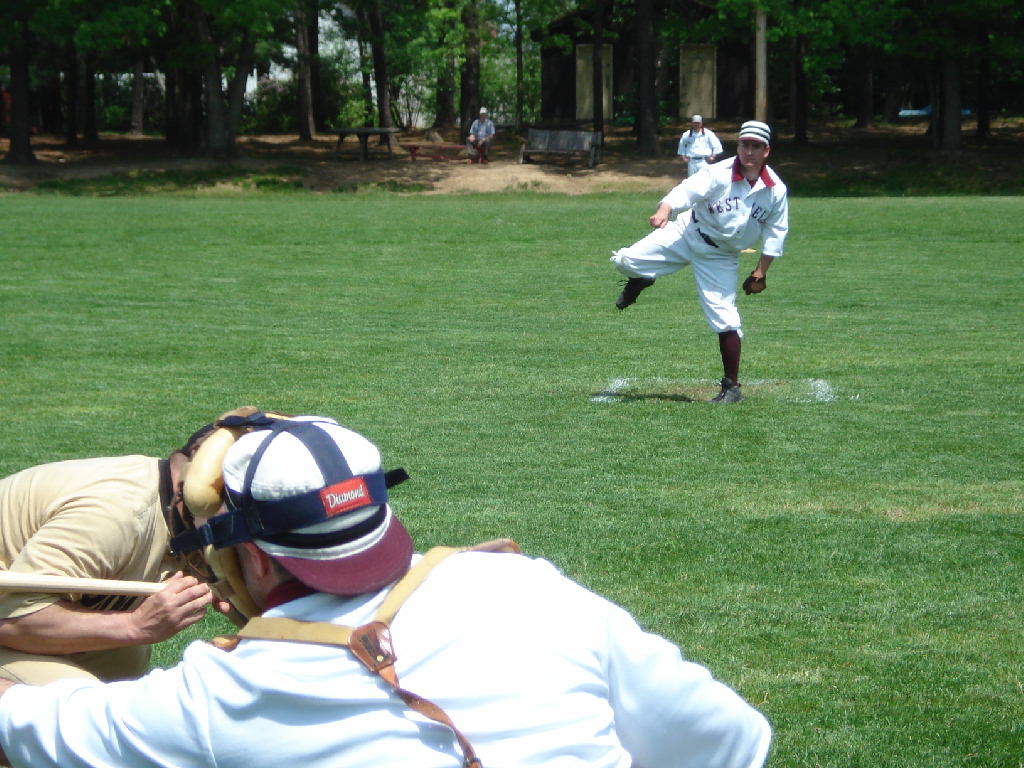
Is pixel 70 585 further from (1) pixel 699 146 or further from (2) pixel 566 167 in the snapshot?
(2) pixel 566 167

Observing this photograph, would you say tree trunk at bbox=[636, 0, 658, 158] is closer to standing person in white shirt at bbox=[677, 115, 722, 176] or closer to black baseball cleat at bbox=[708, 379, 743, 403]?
standing person in white shirt at bbox=[677, 115, 722, 176]

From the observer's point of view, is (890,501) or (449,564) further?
(890,501)

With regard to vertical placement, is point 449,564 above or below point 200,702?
above

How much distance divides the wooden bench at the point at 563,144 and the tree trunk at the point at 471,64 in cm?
438

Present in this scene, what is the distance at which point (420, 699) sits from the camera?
2158 millimetres

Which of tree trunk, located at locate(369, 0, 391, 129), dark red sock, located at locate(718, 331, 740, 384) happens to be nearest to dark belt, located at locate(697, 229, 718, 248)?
dark red sock, located at locate(718, 331, 740, 384)

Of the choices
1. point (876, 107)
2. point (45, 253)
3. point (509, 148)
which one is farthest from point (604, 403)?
point (876, 107)

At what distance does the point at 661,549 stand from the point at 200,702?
14.6 feet

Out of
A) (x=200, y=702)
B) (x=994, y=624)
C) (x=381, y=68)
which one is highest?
(x=381, y=68)

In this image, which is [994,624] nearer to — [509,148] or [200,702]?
[200,702]

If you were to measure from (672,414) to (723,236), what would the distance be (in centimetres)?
146

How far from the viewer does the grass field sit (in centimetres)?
513

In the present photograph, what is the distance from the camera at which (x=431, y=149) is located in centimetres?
4575

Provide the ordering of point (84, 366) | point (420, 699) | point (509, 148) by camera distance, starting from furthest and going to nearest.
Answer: point (509, 148) < point (84, 366) < point (420, 699)
